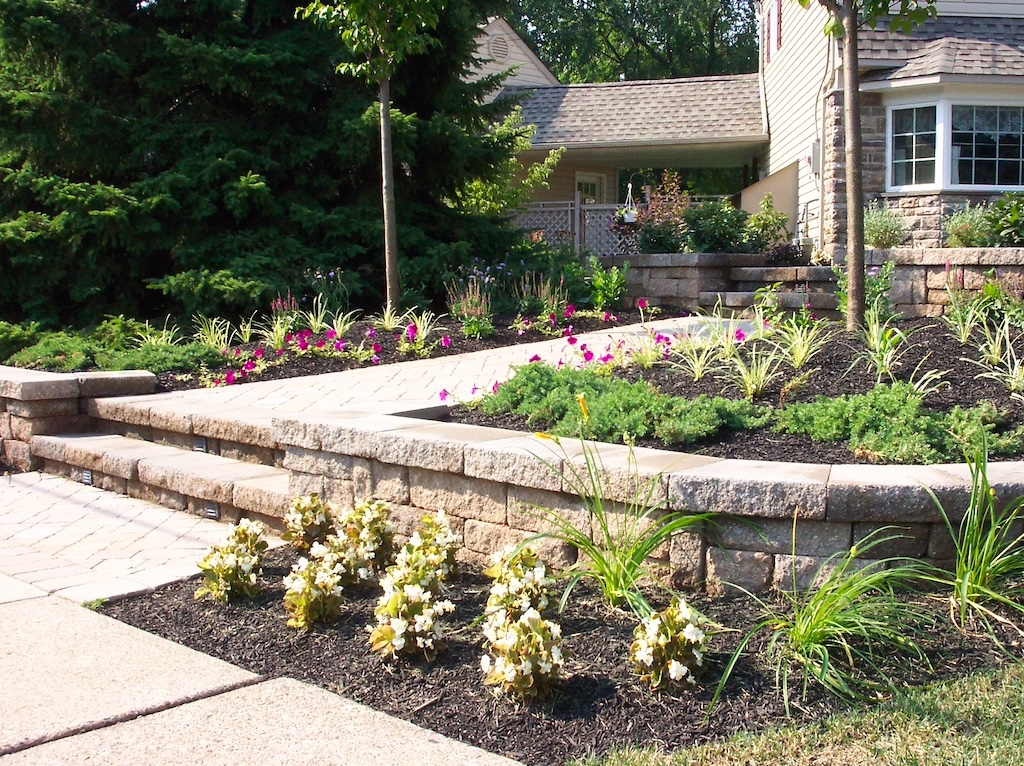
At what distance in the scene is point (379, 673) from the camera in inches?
125

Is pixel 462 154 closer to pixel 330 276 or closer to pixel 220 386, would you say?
pixel 330 276

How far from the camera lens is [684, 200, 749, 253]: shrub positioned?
11.9 m

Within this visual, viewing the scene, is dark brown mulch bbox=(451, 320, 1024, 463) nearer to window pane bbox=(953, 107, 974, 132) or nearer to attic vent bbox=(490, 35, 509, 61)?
window pane bbox=(953, 107, 974, 132)

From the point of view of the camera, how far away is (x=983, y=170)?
13.5m

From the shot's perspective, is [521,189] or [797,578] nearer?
[797,578]

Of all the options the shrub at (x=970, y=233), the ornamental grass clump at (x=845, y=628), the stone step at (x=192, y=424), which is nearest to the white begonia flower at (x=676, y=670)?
the ornamental grass clump at (x=845, y=628)

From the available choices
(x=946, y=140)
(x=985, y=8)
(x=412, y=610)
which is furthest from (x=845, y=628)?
(x=985, y=8)

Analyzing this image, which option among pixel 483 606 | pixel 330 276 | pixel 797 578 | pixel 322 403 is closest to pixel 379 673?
pixel 483 606

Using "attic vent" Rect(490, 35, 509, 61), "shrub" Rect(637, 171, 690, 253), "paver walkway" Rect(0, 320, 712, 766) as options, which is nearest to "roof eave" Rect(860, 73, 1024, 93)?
"shrub" Rect(637, 171, 690, 253)

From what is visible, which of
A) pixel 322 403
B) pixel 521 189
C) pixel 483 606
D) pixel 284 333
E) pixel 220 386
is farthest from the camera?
pixel 521 189

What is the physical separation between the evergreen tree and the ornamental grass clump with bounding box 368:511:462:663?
686cm

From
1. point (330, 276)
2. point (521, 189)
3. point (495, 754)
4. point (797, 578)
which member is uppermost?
point (521, 189)

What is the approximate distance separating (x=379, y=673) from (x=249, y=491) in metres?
2.16

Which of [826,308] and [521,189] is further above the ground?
[521,189]
